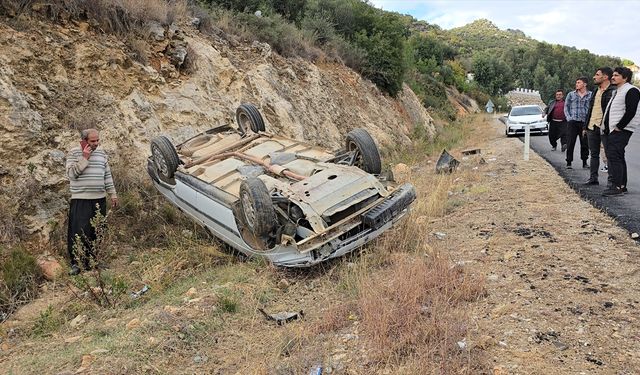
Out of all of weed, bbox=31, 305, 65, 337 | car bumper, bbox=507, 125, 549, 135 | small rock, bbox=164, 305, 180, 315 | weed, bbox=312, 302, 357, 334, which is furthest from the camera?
car bumper, bbox=507, 125, 549, 135

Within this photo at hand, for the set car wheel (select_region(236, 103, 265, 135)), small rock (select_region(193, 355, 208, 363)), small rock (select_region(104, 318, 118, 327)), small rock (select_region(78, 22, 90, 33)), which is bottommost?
small rock (select_region(104, 318, 118, 327))

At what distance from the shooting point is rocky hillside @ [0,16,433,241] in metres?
6.97

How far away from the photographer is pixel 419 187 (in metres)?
8.74

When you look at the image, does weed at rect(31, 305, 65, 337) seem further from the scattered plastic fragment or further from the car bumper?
the car bumper

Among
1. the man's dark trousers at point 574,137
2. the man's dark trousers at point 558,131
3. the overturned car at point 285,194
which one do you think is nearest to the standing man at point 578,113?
the man's dark trousers at point 574,137

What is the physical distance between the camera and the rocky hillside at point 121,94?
6.97m

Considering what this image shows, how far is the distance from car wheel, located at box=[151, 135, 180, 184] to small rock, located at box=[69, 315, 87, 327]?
7.51ft

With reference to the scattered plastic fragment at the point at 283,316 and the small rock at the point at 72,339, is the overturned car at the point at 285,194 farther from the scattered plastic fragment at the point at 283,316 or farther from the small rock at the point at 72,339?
the small rock at the point at 72,339

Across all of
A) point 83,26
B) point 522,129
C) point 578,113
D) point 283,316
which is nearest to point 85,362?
point 283,316

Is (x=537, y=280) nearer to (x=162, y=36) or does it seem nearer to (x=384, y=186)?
(x=384, y=186)

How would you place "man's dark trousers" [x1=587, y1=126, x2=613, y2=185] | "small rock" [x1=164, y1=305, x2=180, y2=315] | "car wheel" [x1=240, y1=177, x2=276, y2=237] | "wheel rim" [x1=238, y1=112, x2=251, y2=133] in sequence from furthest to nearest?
"wheel rim" [x1=238, y1=112, x2=251, y2=133] < "man's dark trousers" [x1=587, y1=126, x2=613, y2=185] < "car wheel" [x1=240, y1=177, x2=276, y2=237] < "small rock" [x1=164, y1=305, x2=180, y2=315]

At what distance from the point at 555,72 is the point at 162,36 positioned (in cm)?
7575

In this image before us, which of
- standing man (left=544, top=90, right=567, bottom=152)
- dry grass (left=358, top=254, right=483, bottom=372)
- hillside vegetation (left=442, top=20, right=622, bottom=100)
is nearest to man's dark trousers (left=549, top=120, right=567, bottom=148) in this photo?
standing man (left=544, top=90, right=567, bottom=152)

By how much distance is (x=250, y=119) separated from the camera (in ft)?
26.5
